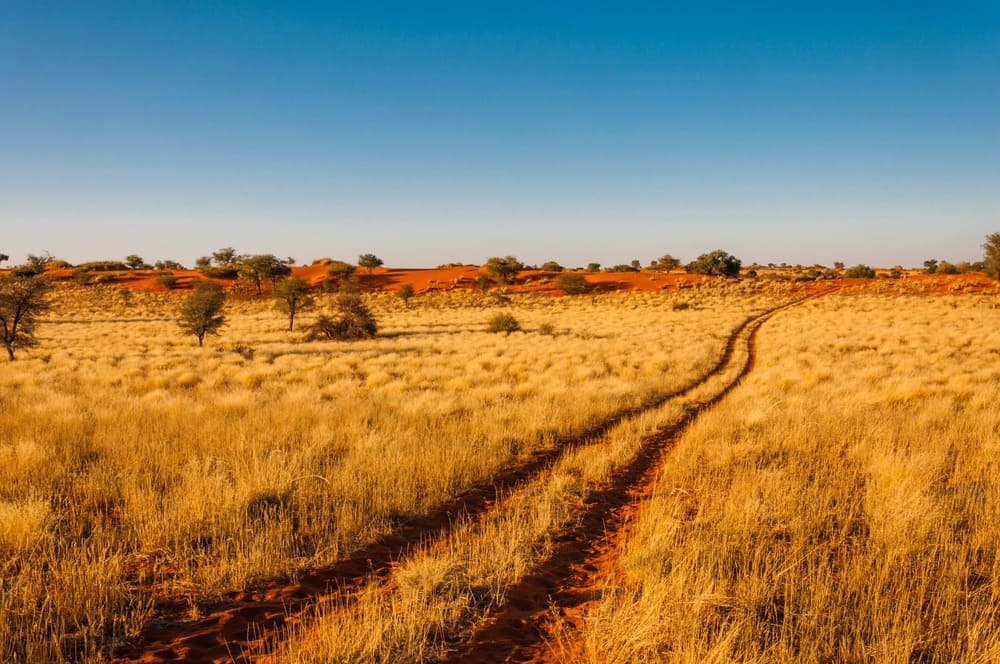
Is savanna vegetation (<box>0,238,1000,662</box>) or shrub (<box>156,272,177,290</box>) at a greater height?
shrub (<box>156,272,177,290</box>)

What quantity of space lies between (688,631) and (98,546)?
507 cm

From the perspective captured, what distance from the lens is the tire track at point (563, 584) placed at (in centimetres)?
325

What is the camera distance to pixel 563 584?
407 centimetres

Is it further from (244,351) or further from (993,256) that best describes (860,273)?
(244,351)

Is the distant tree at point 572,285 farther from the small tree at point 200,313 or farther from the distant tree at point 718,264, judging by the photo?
the small tree at point 200,313

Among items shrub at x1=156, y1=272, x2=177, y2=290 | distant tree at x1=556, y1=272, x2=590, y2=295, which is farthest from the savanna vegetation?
shrub at x1=156, y1=272, x2=177, y2=290

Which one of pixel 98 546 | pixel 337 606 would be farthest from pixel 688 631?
pixel 98 546

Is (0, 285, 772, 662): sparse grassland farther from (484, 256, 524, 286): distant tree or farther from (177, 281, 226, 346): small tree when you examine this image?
(484, 256, 524, 286): distant tree

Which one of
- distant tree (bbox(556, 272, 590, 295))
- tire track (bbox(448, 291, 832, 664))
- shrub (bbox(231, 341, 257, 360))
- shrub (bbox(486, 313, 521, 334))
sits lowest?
tire track (bbox(448, 291, 832, 664))

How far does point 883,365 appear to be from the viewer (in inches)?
634

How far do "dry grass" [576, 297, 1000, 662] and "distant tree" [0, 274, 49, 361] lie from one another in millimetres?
26158

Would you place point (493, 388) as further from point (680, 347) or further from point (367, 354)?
point (680, 347)

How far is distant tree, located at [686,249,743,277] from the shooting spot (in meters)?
71.2

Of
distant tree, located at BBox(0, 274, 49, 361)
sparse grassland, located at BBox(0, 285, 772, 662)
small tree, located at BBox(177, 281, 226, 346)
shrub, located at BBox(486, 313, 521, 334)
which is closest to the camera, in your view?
sparse grassland, located at BBox(0, 285, 772, 662)
